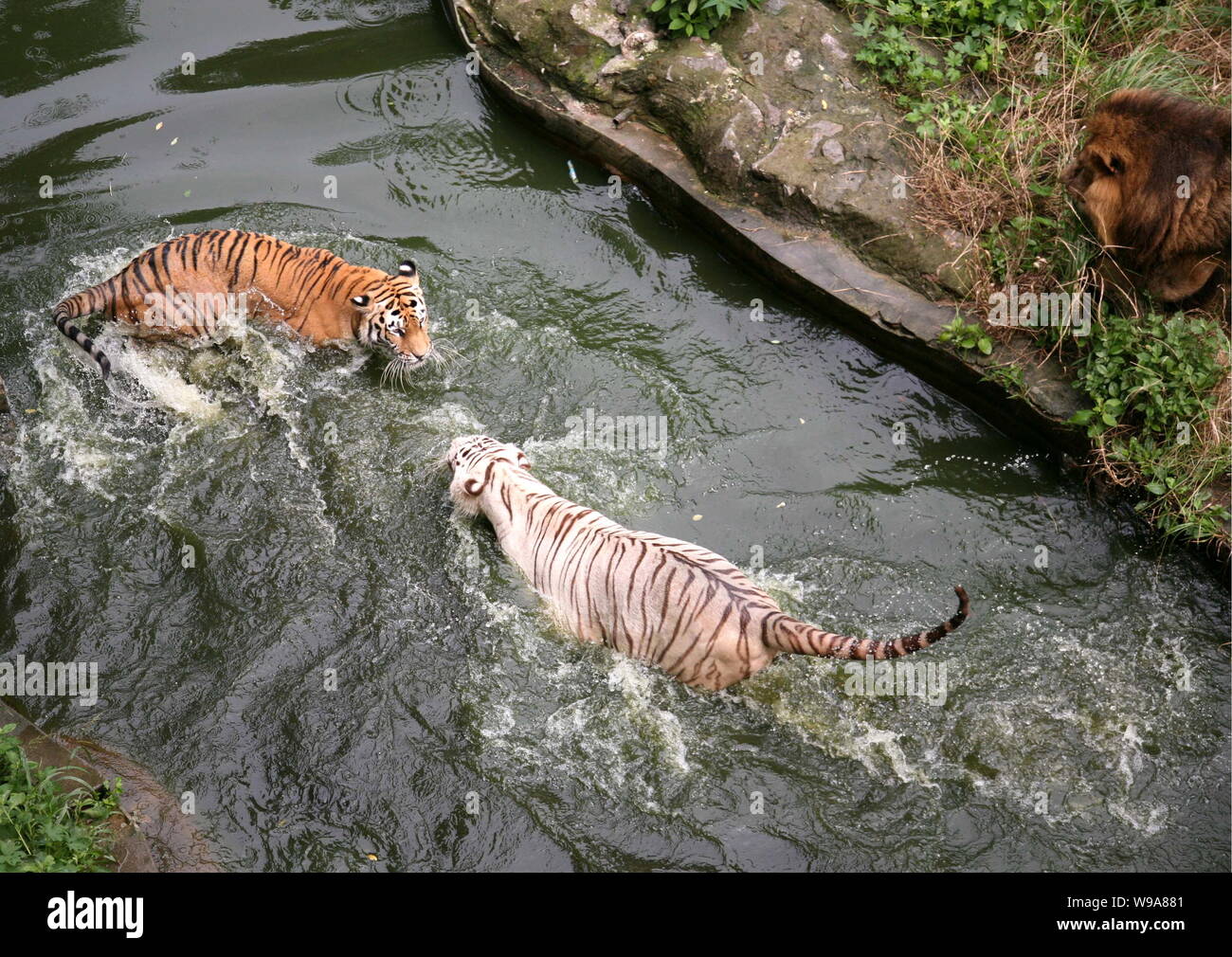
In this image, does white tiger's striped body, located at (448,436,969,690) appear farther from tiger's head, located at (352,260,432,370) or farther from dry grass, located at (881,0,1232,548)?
dry grass, located at (881,0,1232,548)

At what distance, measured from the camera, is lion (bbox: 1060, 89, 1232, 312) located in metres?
4.37

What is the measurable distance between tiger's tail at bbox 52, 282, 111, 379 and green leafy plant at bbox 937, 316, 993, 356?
3928 mm

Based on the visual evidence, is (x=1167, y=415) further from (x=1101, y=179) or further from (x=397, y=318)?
(x=397, y=318)

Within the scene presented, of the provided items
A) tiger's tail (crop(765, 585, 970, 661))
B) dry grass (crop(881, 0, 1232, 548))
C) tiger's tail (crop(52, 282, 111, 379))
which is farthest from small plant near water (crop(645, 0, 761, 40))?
tiger's tail (crop(765, 585, 970, 661))

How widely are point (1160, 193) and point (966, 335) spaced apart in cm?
100

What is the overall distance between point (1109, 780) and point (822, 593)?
1.26 m

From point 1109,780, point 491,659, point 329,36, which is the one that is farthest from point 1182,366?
point 329,36

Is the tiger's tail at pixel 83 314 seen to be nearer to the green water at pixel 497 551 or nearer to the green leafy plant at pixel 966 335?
the green water at pixel 497 551

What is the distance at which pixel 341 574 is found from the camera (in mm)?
4363

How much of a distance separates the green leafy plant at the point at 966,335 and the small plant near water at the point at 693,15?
2.25 metres

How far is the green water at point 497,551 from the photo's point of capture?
12.2 ft

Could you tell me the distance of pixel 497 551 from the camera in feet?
14.5

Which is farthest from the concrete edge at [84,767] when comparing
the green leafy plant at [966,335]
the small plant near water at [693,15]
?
the small plant near water at [693,15]
